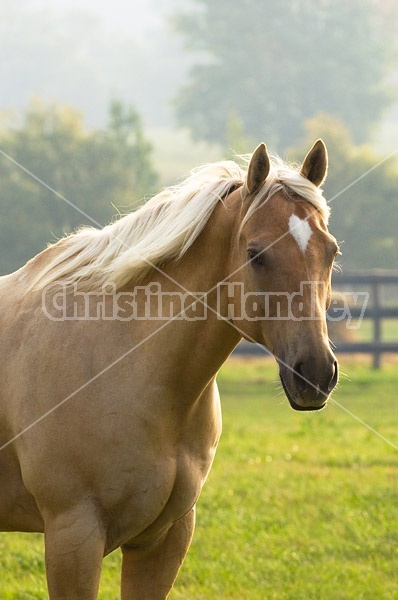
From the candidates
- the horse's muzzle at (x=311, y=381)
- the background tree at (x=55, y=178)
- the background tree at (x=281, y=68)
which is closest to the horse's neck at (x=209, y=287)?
the horse's muzzle at (x=311, y=381)

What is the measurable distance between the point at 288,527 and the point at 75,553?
113 inches

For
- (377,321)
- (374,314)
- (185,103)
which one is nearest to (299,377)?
(374,314)

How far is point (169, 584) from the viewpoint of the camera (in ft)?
11.8

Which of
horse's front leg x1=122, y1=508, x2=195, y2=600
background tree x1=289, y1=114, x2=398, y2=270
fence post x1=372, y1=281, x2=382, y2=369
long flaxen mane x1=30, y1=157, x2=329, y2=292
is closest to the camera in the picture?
long flaxen mane x1=30, y1=157, x2=329, y2=292

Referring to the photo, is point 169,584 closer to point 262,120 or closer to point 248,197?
point 248,197

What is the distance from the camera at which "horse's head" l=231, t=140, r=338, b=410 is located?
291 cm

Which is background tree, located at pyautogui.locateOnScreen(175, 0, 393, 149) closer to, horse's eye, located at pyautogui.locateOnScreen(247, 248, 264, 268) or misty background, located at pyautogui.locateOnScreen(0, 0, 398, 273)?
misty background, located at pyautogui.locateOnScreen(0, 0, 398, 273)

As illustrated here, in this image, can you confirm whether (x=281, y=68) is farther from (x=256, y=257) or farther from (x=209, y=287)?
(x=256, y=257)

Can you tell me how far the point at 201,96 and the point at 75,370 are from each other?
62.0m

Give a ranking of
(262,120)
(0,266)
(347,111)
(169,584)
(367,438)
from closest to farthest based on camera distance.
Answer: (169,584) → (367,438) → (0,266) → (262,120) → (347,111)

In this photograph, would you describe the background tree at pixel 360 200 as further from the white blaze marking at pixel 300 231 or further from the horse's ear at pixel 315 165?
the white blaze marking at pixel 300 231

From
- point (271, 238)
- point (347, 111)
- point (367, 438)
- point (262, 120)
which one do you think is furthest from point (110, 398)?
point (347, 111)

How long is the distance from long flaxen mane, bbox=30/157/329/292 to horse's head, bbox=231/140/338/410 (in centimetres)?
1

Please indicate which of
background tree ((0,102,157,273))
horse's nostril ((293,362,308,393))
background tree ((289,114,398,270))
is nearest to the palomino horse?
horse's nostril ((293,362,308,393))
